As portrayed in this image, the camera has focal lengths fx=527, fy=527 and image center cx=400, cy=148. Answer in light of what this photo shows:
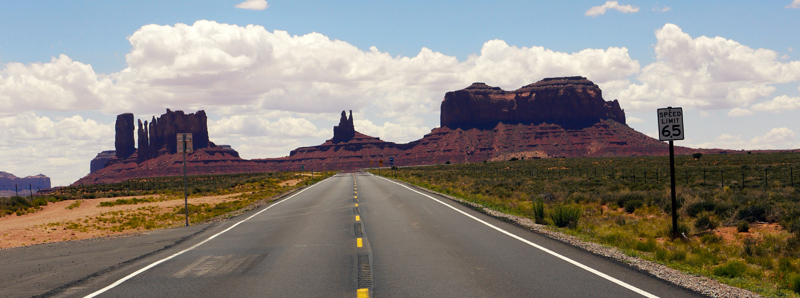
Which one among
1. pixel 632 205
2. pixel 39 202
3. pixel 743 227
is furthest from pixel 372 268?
pixel 39 202

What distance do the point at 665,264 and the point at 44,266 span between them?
11356 mm

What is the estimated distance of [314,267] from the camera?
8859mm

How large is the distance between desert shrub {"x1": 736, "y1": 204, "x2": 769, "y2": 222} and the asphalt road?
852 centimetres

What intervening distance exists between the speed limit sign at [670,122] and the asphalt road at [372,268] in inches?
141

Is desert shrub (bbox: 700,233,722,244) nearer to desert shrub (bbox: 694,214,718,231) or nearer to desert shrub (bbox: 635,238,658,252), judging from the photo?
desert shrub (bbox: 694,214,718,231)

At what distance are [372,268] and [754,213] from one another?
47.2 feet

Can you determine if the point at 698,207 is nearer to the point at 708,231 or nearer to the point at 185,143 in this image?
the point at 708,231

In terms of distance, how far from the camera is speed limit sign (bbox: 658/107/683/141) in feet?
39.2

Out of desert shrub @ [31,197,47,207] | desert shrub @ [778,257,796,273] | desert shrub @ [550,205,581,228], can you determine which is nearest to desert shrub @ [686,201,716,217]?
desert shrub @ [550,205,581,228]

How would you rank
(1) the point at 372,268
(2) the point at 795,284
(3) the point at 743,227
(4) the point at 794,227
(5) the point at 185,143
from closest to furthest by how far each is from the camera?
(2) the point at 795,284 < (1) the point at 372,268 < (4) the point at 794,227 < (3) the point at 743,227 < (5) the point at 185,143

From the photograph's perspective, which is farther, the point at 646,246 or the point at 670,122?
the point at 670,122

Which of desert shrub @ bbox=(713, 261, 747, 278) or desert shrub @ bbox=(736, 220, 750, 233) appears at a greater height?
desert shrub @ bbox=(713, 261, 747, 278)

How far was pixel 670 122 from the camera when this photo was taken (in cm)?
1202

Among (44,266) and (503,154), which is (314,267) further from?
(503,154)
